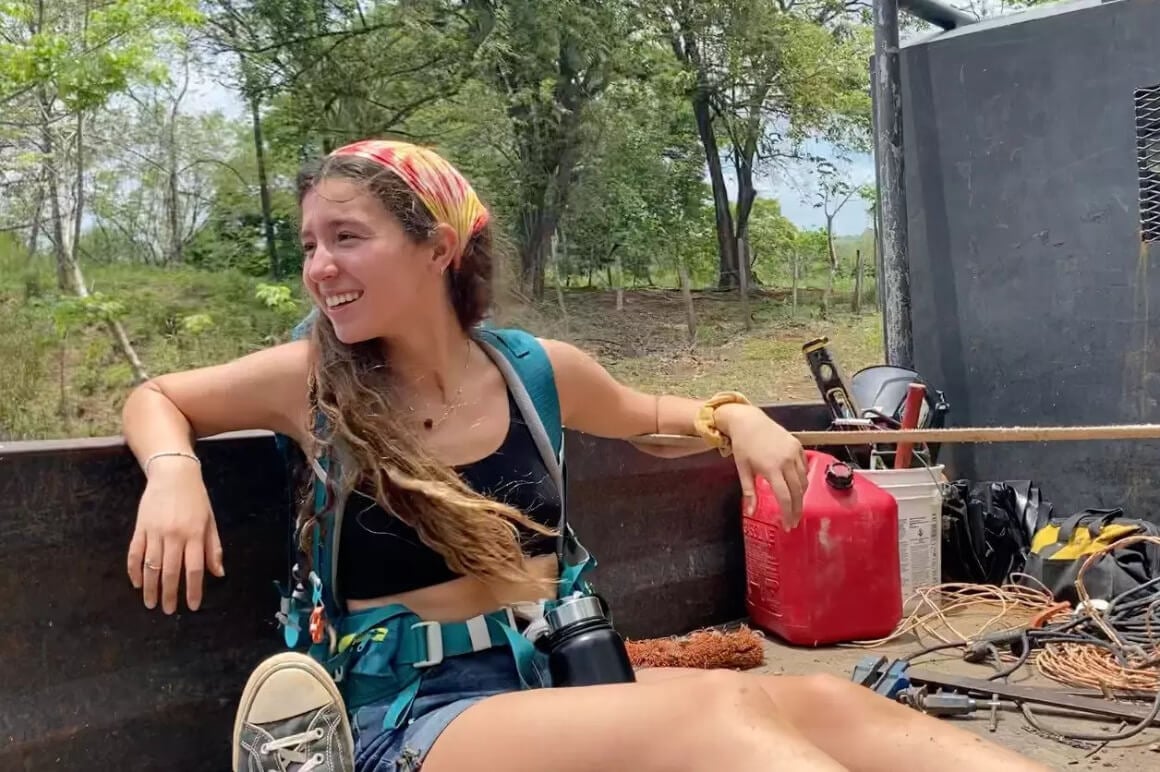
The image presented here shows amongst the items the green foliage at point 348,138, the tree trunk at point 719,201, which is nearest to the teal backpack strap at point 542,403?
the green foliage at point 348,138

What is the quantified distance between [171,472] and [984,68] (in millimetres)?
4197

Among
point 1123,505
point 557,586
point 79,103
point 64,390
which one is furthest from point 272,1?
point 557,586

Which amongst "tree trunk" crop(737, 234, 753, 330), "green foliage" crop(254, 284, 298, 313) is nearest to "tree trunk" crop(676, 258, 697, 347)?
"tree trunk" crop(737, 234, 753, 330)

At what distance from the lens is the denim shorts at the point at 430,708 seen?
1.57 meters

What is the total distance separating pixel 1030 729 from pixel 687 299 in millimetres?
12684

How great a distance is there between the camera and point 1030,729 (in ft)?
8.25

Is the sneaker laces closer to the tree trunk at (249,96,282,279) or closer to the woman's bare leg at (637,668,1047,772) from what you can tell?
the woman's bare leg at (637,668,1047,772)

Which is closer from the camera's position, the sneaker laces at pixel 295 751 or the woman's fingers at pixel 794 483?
the sneaker laces at pixel 295 751

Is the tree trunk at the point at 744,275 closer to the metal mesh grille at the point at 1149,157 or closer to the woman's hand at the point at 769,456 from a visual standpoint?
the metal mesh grille at the point at 1149,157

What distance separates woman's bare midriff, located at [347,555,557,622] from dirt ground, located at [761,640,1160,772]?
1.36m

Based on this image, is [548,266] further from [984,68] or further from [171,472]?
[171,472]

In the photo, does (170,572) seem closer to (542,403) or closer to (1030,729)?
(542,403)

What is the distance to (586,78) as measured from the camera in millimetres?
14758

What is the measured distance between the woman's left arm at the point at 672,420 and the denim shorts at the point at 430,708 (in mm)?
593
